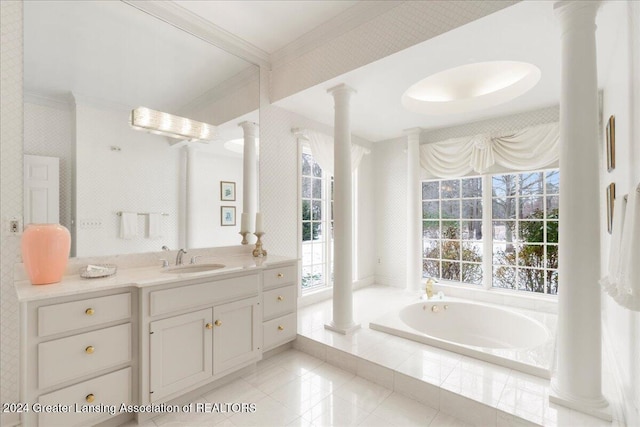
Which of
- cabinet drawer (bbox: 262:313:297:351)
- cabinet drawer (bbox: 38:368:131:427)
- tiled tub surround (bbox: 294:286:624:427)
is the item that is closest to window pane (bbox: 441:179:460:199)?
tiled tub surround (bbox: 294:286:624:427)

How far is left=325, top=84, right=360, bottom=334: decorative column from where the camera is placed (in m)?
2.82

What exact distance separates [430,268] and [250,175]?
3.09 m

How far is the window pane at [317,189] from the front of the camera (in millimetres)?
4011

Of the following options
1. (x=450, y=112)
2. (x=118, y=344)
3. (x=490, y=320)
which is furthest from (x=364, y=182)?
(x=118, y=344)

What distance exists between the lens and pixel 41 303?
1429 mm

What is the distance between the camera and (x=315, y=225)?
3.98 metres

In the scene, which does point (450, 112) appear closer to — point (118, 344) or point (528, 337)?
point (528, 337)

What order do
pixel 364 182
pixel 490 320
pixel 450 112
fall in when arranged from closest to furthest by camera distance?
1. pixel 490 320
2. pixel 450 112
3. pixel 364 182

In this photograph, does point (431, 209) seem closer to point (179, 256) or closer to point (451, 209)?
point (451, 209)

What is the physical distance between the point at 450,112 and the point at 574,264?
251 centimetres

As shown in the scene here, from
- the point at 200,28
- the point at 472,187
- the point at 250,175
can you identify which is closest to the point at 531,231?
the point at 472,187

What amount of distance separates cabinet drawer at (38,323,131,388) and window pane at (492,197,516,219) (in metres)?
4.13

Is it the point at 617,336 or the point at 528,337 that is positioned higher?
the point at 617,336

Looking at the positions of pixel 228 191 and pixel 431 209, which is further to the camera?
pixel 431 209
